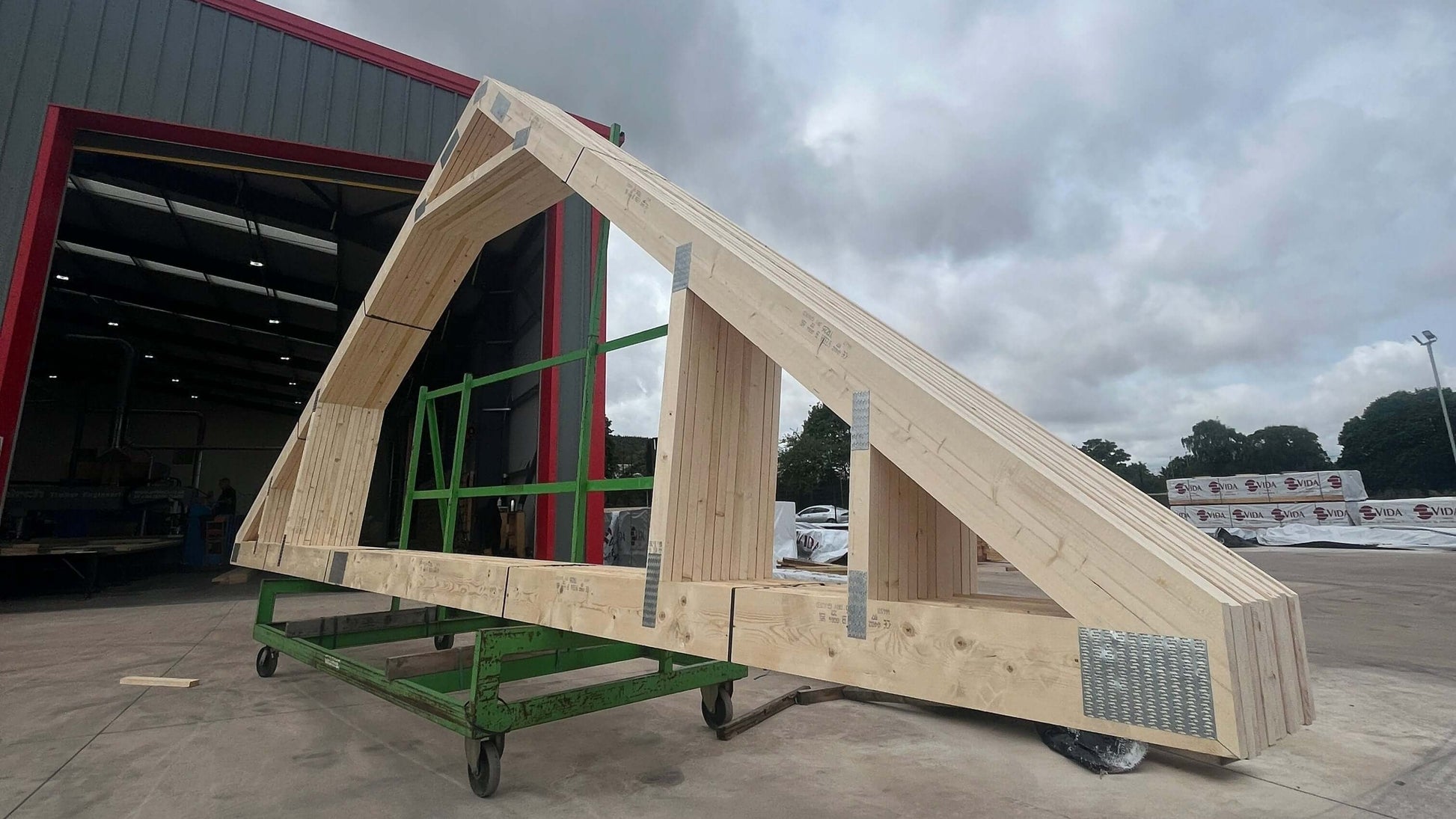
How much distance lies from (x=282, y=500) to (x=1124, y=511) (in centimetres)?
646

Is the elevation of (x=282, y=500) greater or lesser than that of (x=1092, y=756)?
greater

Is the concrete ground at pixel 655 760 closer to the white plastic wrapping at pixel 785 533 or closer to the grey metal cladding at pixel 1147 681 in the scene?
the grey metal cladding at pixel 1147 681

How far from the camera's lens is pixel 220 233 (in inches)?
438

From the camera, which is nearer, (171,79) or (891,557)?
(891,557)

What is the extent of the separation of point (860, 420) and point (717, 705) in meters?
3.06

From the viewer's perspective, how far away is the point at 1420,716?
14.4 feet

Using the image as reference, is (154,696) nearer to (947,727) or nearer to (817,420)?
(947,727)

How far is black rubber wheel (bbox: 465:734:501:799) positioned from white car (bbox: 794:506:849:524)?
1983 centimetres

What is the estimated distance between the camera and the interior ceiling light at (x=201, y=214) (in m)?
9.72

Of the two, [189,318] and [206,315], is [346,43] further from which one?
[189,318]

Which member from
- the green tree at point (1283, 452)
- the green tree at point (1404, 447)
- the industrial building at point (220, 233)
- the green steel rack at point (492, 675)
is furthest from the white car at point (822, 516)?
the green tree at point (1283, 452)

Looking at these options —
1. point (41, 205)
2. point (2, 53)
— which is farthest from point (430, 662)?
point (2, 53)

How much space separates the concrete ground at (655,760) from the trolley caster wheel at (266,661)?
0.28 feet

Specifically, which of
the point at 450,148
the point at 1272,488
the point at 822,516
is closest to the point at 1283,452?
the point at 1272,488
